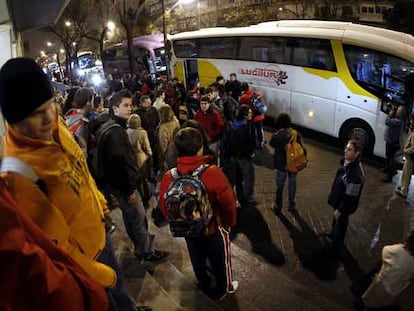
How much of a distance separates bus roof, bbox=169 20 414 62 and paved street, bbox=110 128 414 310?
3.22 metres

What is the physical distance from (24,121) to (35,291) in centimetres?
89

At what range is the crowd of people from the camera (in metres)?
1.40

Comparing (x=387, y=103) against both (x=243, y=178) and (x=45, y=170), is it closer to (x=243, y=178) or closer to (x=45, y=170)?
(x=243, y=178)

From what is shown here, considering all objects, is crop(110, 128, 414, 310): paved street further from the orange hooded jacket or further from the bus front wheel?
the orange hooded jacket

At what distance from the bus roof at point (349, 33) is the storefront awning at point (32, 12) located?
696 centimetres

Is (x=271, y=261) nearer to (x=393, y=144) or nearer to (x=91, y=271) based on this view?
(x=91, y=271)

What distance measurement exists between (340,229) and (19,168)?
4.40 m

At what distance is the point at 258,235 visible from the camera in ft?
19.2

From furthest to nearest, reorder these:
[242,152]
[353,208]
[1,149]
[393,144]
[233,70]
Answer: [233,70] → [393,144] → [242,152] → [353,208] → [1,149]

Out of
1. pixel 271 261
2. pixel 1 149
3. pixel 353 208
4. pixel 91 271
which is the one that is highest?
pixel 1 149

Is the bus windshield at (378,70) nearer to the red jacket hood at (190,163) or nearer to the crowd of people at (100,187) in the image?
the crowd of people at (100,187)

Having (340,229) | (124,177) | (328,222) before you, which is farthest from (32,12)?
(328,222)

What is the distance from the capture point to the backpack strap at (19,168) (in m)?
1.73

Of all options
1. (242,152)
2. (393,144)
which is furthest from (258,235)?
(393,144)
